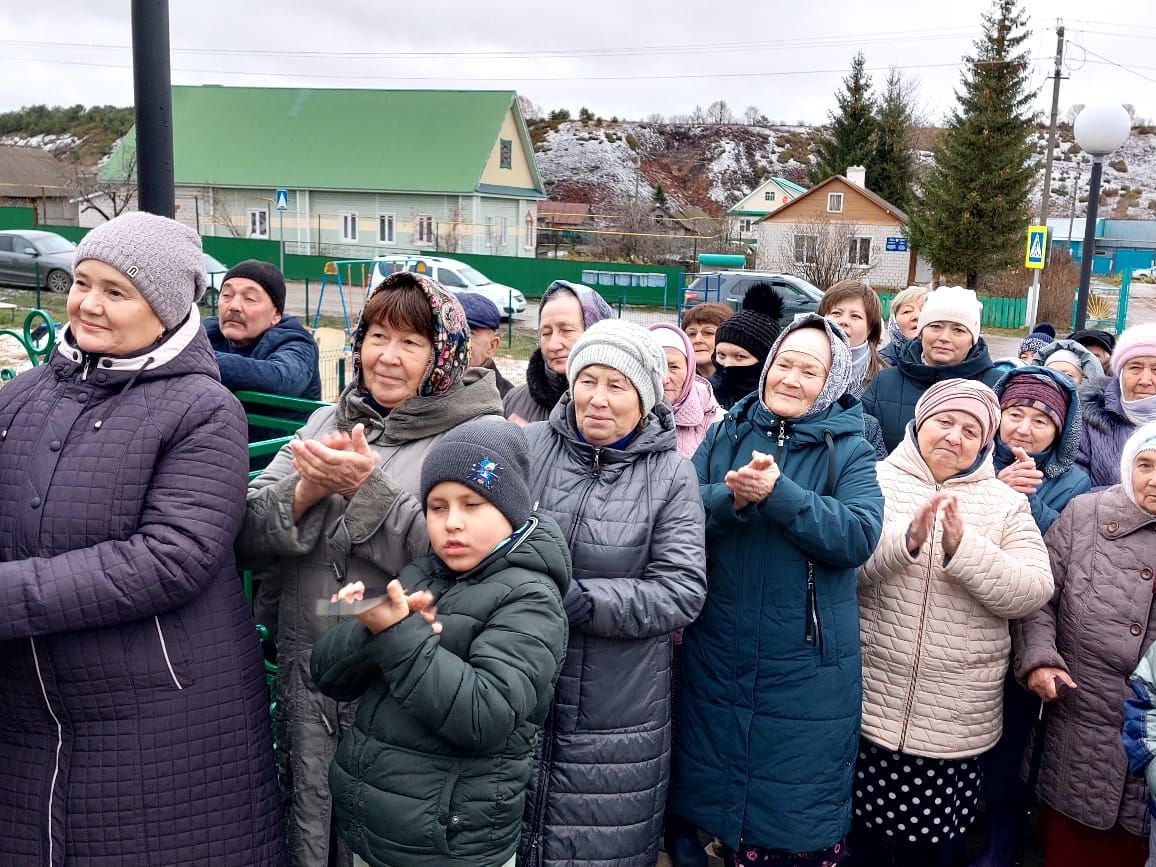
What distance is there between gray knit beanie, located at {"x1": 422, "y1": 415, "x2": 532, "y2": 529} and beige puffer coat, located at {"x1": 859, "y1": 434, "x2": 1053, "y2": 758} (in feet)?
4.48

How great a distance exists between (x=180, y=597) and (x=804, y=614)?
1.70 meters

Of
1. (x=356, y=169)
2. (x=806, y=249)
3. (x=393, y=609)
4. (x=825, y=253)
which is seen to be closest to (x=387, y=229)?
(x=356, y=169)

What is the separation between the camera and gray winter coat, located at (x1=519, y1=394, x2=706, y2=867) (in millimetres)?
2654

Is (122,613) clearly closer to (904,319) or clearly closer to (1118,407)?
(1118,407)

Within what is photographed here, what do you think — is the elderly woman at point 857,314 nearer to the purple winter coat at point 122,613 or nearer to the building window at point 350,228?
the purple winter coat at point 122,613

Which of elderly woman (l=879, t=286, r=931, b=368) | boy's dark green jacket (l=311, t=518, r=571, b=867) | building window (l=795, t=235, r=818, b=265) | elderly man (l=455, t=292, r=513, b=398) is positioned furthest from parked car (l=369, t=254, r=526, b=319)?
boy's dark green jacket (l=311, t=518, r=571, b=867)

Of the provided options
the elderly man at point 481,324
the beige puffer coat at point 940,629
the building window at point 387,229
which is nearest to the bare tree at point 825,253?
the building window at point 387,229

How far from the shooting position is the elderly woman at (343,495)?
2.41 m

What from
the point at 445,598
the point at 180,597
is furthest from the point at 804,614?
the point at 180,597

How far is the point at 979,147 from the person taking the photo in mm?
35188

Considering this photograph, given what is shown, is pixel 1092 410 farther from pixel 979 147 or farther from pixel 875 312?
pixel 979 147

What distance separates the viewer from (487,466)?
220 cm

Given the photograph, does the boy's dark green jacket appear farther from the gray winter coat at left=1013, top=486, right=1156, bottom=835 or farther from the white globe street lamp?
the white globe street lamp

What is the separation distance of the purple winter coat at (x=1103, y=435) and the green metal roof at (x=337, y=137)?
37.9 metres
